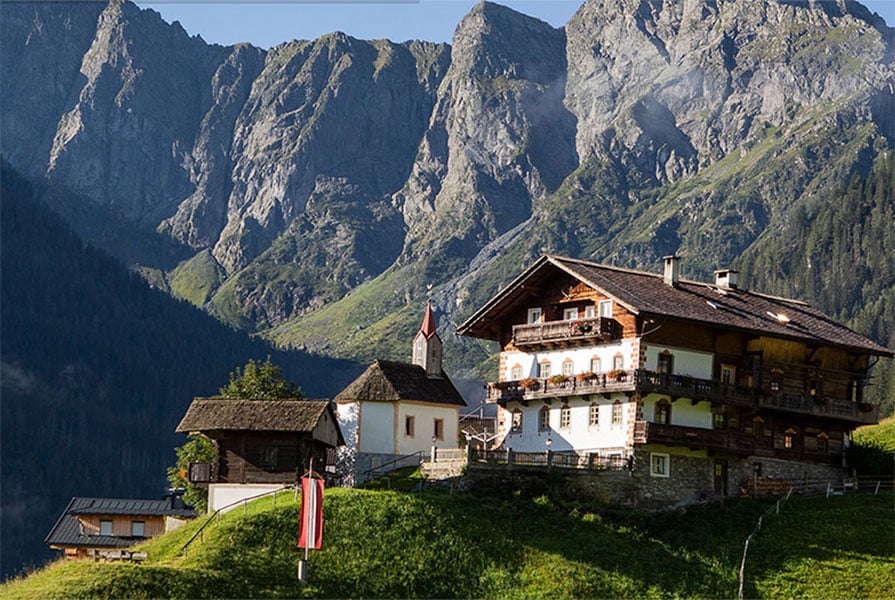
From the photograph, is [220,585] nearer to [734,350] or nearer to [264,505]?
[264,505]

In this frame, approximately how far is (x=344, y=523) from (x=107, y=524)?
55.4 meters

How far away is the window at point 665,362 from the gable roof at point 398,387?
55.8ft

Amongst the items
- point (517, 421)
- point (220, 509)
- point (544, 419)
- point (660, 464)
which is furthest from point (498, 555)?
point (517, 421)

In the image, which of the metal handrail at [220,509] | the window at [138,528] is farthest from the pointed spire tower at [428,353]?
the window at [138,528]

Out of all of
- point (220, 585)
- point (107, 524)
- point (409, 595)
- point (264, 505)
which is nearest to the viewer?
point (220, 585)

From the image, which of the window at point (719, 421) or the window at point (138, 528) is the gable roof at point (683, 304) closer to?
the window at point (719, 421)

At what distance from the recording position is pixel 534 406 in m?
88.0

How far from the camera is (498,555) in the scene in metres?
69.8

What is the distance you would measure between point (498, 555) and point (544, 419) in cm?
1853

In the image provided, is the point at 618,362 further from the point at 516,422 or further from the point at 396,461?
the point at 396,461

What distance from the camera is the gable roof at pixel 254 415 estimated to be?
272 feet

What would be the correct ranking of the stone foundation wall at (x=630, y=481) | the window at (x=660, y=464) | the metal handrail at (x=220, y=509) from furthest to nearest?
the window at (x=660, y=464)
the stone foundation wall at (x=630, y=481)
the metal handrail at (x=220, y=509)

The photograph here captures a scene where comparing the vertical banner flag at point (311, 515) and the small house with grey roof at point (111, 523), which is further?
the small house with grey roof at point (111, 523)

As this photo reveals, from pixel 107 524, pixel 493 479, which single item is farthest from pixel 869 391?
pixel 493 479
